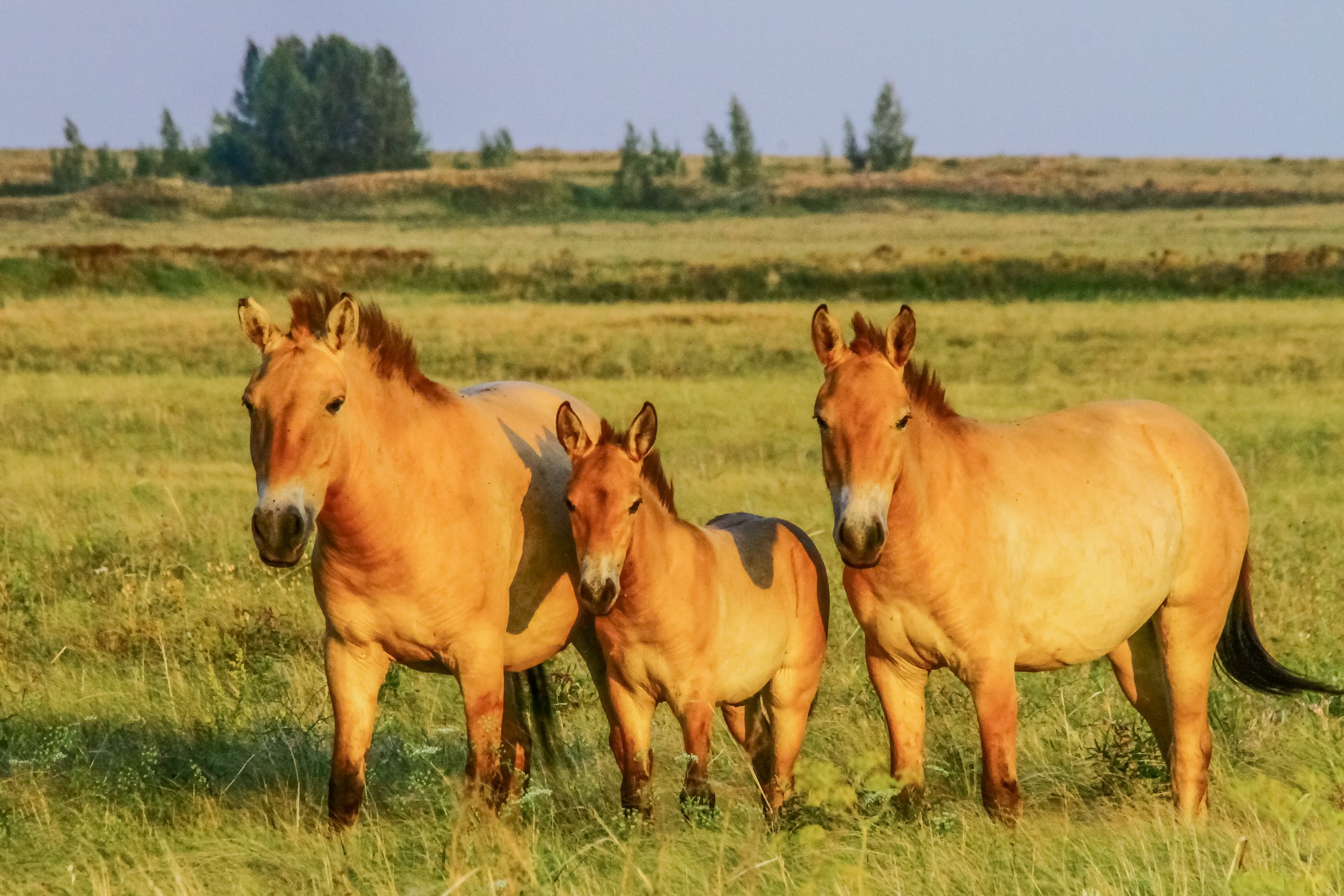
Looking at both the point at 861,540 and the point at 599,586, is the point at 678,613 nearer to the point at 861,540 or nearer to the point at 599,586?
the point at 599,586

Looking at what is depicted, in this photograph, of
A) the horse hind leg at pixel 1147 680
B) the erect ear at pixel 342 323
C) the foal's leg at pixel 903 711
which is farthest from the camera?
the horse hind leg at pixel 1147 680

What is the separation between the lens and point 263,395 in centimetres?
459

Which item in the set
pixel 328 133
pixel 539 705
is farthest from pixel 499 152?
pixel 539 705

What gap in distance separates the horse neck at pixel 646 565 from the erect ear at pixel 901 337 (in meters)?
0.99

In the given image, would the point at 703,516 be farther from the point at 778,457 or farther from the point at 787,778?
the point at 787,778

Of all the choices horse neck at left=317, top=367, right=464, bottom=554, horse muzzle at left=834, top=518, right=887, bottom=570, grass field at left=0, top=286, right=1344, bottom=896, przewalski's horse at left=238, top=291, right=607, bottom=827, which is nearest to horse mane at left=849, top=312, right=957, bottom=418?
horse muzzle at left=834, top=518, right=887, bottom=570

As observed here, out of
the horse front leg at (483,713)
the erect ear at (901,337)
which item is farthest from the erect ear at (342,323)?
the erect ear at (901,337)

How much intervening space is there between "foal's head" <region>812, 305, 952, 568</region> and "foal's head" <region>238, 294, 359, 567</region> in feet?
5.16

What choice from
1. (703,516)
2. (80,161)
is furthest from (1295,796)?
(80,161)

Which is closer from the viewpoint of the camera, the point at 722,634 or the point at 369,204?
the point at 722,634

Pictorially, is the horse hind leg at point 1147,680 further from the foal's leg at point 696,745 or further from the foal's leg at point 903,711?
the foal's leg at point 696,745

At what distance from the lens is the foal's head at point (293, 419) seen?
4445 millimetres

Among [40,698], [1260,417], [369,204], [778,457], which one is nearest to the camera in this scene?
[40,698]

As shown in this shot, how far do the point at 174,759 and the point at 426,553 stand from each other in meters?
2.25
